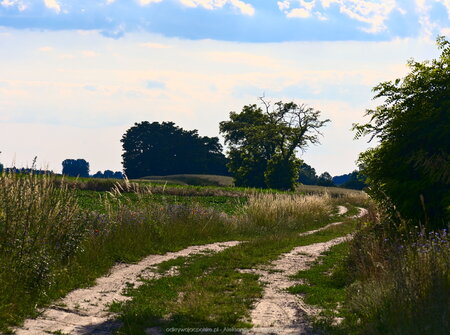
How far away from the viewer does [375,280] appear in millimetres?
9523

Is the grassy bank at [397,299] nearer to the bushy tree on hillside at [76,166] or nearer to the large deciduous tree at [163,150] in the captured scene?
the large deciduous tree at [163,150]

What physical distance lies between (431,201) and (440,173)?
2.29 feet

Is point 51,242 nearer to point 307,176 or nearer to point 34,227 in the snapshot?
point 34,227

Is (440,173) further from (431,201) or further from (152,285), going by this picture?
(152,285)

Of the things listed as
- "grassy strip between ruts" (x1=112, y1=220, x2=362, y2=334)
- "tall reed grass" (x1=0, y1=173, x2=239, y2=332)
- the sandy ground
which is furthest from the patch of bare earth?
"tall reed grass" (x1=0, y1=173, x2=239, y2=332)

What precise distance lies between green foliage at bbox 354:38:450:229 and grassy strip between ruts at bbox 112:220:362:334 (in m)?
3.62

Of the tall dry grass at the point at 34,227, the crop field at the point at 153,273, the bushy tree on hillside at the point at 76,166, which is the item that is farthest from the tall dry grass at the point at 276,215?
the bushy tree on hillside at the point at 76,166

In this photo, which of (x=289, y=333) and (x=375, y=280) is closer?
(x=289, y=333)

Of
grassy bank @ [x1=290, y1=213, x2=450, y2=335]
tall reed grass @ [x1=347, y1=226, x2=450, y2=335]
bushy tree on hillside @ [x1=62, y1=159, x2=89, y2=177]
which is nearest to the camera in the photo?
tall reed grass @ [x1=347, y1=226, x2=450, y2=335]

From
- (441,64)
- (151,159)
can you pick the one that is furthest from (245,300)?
(151,159)

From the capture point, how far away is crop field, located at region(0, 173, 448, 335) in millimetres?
8508

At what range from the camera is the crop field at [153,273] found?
8.51 m

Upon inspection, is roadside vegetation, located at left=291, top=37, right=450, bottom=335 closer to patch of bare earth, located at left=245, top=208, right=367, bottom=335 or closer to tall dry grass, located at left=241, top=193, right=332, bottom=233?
patch of bare earth, located at left=245, top=208, right=367, bottom=335

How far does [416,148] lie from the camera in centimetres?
1287
